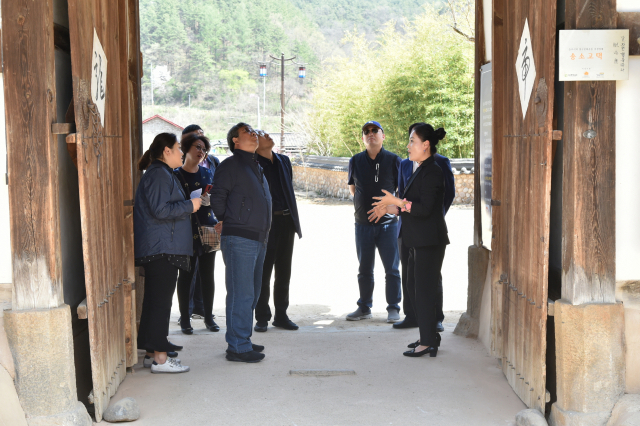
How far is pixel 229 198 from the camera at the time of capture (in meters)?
4.30

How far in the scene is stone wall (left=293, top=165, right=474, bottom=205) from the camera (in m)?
16.4

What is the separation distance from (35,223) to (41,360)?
2.11 feet

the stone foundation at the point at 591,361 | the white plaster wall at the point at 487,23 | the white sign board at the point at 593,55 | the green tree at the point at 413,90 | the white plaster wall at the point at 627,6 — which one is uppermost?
the green tree at the point at 413,90

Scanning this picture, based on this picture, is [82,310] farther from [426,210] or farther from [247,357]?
[426,210]

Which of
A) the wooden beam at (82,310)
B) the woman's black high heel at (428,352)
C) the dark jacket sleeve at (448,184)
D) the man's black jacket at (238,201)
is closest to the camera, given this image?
the wooden beam at (82,310)

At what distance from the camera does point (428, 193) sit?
4.31 metres

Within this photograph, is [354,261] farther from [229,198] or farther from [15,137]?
[15,137]

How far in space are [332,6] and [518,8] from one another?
9602 centimetres

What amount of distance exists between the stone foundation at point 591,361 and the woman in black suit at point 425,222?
51.3 inches

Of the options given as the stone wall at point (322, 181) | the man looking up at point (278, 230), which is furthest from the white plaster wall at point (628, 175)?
the stone wall at point (322, 181)

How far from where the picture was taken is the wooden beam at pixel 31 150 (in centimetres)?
292

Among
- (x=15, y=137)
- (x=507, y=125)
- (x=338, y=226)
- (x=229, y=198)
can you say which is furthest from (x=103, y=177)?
(x=338, y=226)

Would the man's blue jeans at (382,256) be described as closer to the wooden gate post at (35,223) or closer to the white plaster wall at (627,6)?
the white plaster wall at (627,6)

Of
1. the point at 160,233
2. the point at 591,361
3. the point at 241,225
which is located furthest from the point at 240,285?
the point at 591,361
